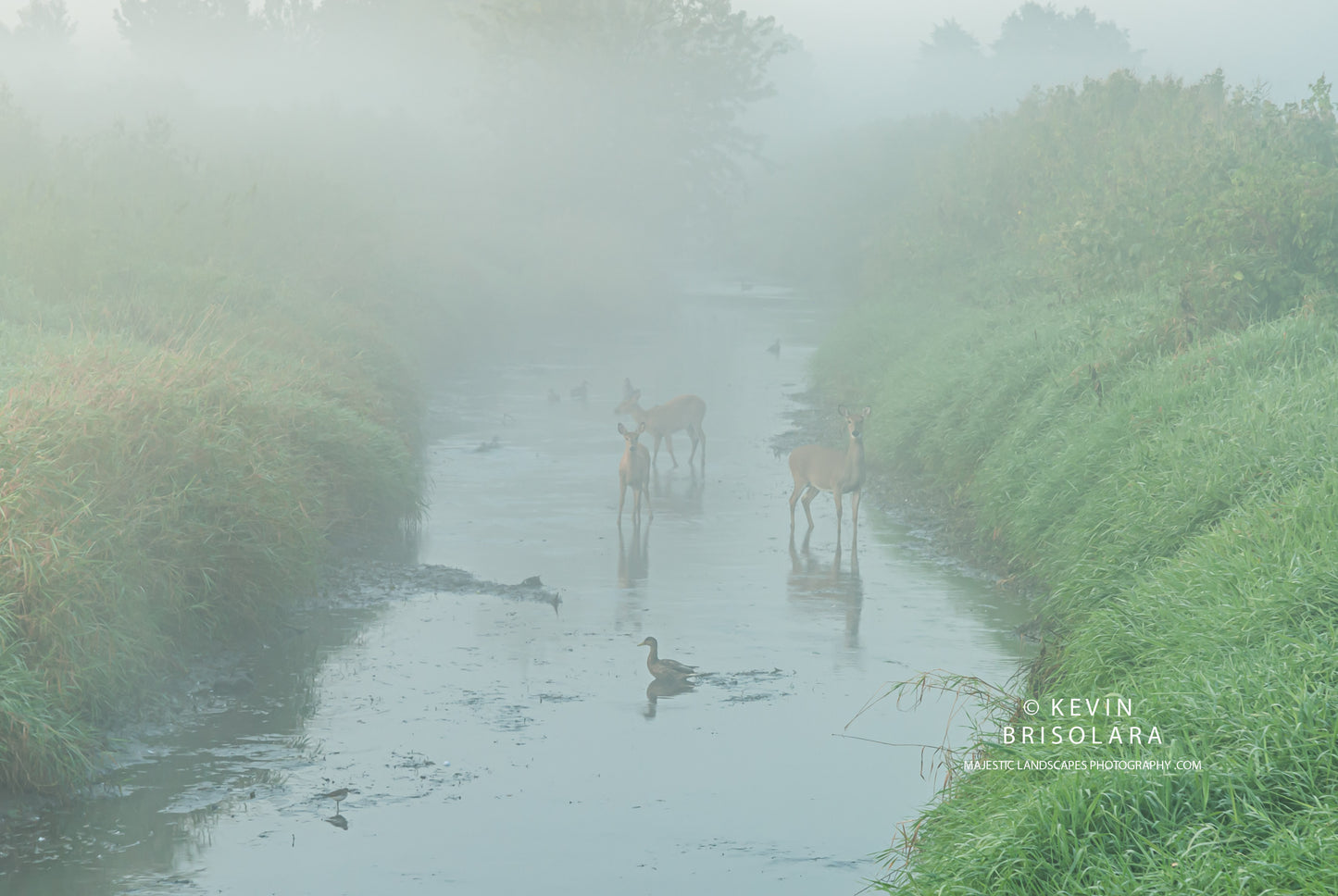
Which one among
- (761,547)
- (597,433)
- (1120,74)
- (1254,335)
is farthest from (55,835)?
(1120,74)

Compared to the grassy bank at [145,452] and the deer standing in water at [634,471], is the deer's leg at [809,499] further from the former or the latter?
the grassy bank at [145,452]

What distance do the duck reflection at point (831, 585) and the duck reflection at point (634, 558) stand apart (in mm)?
1422

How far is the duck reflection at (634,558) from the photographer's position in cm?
1250

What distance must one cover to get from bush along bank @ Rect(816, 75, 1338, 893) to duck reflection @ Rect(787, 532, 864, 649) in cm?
140

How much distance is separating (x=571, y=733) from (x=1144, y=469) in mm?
4903

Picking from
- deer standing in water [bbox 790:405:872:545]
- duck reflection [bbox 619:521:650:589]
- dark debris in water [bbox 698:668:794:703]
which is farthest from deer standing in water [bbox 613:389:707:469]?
dark debris in water [bbox 698:668:794:703]

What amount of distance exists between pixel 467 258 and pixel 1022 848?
31298 mm

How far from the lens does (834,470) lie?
1391 centimetres

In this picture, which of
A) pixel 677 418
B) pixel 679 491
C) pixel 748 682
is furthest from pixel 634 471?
pixel 748 682

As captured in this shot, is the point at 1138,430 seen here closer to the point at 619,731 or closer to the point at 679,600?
the point at 679,600

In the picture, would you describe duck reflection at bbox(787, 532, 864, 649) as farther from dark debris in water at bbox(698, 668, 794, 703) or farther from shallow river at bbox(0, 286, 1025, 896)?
dark debris in water at bbox(698, 668, 794, 703)

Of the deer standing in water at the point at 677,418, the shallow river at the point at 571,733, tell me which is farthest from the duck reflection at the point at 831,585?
the deer standing in water at the point at 677,418

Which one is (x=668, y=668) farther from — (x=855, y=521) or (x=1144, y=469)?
(x=855, y=521)

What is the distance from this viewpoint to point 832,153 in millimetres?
62844
